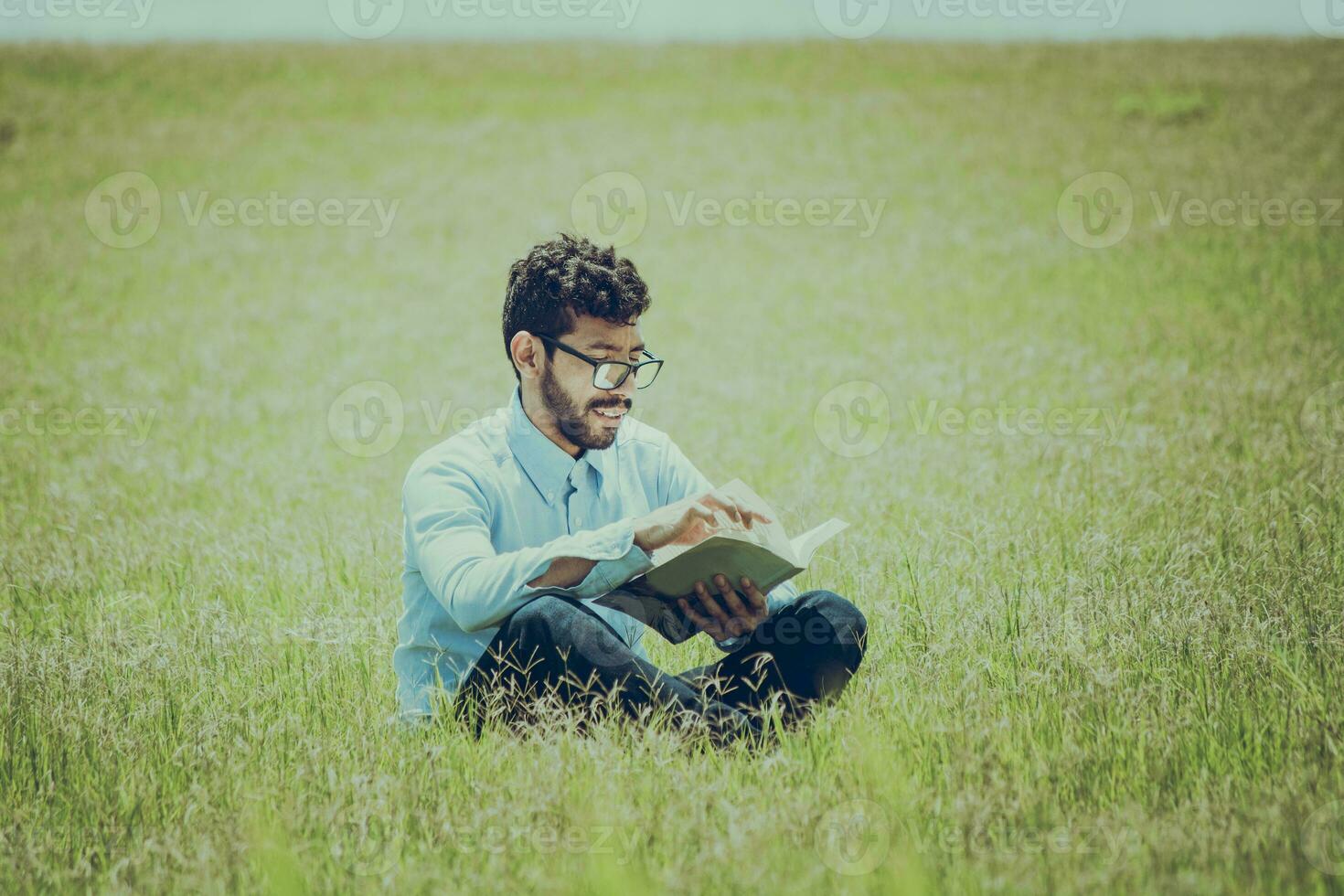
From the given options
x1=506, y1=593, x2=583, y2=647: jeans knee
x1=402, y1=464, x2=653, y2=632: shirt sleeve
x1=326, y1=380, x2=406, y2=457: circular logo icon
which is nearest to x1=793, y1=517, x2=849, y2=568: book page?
x1=402, y1=464, x2=653, y2=632: shirt sleeve

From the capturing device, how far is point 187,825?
2.96 m

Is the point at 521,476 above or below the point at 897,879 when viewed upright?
above

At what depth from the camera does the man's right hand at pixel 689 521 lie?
124 inches

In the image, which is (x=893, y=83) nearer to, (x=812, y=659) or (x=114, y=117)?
(x=114, y=117)

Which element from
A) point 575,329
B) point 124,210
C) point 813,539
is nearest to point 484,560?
point 575,329

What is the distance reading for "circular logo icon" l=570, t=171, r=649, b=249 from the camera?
17859mm

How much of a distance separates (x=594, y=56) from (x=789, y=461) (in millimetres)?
25361

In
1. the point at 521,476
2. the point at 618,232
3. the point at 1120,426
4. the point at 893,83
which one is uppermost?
the point at 893,83

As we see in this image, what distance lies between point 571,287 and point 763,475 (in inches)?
157

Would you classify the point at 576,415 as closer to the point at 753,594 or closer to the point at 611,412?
the point at 611,412

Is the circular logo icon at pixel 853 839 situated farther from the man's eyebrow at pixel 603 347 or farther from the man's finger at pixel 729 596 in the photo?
the man's eyebrow at pixel 603 347

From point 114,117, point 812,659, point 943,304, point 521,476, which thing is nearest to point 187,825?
point 521,476

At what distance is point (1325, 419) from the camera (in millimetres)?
7781

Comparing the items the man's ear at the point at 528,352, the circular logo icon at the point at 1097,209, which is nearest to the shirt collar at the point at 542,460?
the man's ear at the point at 528,352
